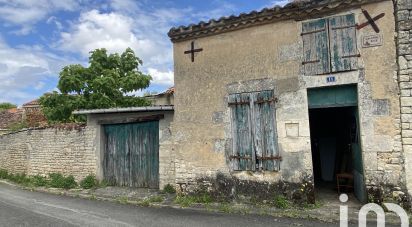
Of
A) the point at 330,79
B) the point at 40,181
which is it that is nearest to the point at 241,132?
the point at 330,79

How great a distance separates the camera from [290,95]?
7.63 meters

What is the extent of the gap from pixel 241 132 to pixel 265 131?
61cm

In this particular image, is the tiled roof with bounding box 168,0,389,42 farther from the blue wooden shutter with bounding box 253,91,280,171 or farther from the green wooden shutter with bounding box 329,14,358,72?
the blue wooden shutter with bounding box 253,91,280,171

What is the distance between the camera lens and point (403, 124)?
668 centimetres

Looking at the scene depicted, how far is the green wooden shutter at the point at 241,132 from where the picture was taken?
807 centimetres

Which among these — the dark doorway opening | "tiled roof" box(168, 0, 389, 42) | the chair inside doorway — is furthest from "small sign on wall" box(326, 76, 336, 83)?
the chair inside doorway

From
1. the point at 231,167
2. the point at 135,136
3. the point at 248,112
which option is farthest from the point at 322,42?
the point at 135,136

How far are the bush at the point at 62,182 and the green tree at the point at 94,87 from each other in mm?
4845

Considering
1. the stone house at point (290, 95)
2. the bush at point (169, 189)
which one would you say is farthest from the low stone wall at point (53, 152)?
the stone house at point (290, 95)

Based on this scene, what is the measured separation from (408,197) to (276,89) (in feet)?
11.1

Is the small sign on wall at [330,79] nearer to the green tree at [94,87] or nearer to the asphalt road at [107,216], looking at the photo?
the asphalt road at [107,216]

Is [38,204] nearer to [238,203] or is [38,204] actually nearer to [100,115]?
[100,115]

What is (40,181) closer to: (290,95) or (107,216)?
(107,216)

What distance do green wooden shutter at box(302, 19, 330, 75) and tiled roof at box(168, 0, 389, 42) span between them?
0.79 ft
